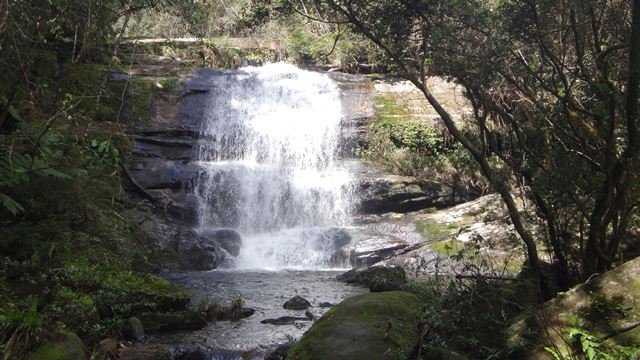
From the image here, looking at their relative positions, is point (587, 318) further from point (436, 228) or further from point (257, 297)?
point (436, 228)

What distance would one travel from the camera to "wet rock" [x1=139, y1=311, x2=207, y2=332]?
6.68 m

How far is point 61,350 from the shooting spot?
4.46 metres

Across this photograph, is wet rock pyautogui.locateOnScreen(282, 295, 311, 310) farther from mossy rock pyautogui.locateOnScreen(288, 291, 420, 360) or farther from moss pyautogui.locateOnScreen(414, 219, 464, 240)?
moss pyautogui.locateOnScreen(414, 219, 464, 240)

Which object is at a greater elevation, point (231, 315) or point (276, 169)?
point (276, 169)

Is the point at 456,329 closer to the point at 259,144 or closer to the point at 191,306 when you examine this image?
the point at 191,306

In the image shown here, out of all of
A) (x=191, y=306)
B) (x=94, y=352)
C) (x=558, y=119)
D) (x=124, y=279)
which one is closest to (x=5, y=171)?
(x=124, y=279)

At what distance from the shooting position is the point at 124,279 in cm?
728

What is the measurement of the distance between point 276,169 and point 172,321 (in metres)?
11.7

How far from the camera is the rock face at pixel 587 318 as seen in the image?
4.04 meters

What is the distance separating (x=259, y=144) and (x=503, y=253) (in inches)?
411

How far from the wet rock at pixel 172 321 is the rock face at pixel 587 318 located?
4122mm

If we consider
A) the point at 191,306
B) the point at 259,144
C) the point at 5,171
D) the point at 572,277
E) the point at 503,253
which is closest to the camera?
the point at 572,277

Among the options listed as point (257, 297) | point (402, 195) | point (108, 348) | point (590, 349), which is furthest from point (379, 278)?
point (402, 195)

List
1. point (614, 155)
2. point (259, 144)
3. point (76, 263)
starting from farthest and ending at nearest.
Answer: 1. point (259, 144)
2. point (76, 263)
3. point (614, 155)
